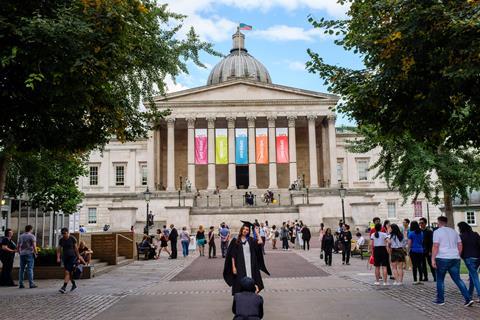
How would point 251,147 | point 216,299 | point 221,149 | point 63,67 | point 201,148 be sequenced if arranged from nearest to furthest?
point 63,67, point 216,299, point 201,148, point 221,149, point 251,147

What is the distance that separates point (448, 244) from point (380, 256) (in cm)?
376

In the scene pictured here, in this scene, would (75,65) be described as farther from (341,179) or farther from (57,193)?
(341,179)

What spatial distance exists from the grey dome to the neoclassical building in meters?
15.9

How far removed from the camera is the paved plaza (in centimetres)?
970

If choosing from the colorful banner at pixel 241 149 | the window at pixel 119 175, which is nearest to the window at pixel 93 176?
the window at pixel 119 175

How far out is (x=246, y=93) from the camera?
57094 millimetres

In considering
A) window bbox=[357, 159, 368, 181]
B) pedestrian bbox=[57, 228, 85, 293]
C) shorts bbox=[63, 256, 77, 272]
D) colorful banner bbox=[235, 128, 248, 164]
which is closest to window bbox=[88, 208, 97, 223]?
colorful banner bbox=[235, 128, 248, 164]

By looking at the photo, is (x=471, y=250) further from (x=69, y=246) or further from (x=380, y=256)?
(x=69, y=246)

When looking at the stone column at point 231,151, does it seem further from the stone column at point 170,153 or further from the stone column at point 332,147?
the stone column at point 332,147

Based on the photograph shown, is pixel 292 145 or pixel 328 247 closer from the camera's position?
pixel 328 247

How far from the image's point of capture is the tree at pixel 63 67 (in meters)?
9.12

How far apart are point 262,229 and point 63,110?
67.4 ft

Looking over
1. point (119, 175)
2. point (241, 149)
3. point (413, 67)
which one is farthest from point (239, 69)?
point (413, 67)

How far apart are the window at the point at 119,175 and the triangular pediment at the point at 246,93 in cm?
1503
